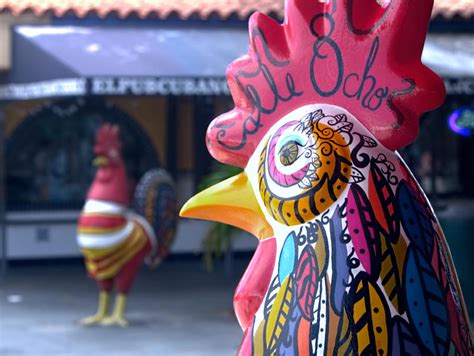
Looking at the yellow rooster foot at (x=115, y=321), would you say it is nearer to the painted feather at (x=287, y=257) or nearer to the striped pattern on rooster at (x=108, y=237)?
the striped pattern on rooster at (x=108, y=237)

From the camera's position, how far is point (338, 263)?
2334 millimetres

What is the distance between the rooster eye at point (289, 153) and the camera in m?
2.44

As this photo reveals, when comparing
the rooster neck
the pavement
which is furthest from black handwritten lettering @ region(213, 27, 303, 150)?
the rooster neck

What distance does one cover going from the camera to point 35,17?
39.7 feet

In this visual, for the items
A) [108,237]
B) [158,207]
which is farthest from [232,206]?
[158,207]

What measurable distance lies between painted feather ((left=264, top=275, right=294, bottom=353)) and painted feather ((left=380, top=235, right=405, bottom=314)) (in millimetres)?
225

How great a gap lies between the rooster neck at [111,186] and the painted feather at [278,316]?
633 cm

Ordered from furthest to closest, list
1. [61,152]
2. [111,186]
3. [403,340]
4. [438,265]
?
[61,152] → [111,186] → [438,265] → [403,340]

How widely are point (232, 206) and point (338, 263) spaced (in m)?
0.40

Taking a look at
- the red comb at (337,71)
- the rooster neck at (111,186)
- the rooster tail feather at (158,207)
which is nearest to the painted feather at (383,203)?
the red comb at (337,71)

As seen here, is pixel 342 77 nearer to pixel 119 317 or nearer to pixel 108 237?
pixel 108 237

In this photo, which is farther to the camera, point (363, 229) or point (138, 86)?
point (138, 86)

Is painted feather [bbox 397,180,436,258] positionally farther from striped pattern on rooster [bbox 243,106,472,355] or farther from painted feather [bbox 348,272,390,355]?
painted feather [bbox 348,272,390,355]

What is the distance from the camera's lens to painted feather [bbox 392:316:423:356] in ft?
7.48
